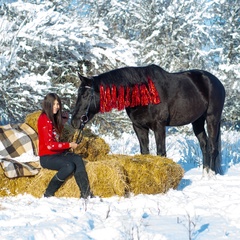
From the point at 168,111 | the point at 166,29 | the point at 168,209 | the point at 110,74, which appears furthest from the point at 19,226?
the point at 166,29

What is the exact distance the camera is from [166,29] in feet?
56.2

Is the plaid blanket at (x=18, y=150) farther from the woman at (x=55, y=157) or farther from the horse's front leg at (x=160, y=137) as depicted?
the horse's front leg at (x=160, y=137)

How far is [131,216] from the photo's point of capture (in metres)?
3.56

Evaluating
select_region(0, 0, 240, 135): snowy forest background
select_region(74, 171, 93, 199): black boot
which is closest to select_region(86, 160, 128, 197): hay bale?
select_region(74, 171, 93, 199): black boot

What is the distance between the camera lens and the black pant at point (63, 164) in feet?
15.0

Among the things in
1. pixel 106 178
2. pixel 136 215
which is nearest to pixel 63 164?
pixel 106 178

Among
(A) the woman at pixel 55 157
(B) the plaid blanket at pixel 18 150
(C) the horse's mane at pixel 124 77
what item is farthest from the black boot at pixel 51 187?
(C) the horse's mane at pixel 124 77

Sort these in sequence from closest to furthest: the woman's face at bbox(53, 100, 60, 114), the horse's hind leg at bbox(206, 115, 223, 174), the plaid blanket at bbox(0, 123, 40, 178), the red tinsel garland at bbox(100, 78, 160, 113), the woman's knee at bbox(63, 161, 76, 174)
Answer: the woman's knee at bbox(63, 161, 76, 174), the woman's face at bbox(53, 100, 60, 114), the plaid blanket at bbox(0, 123, 40, 178), the red tinsel garland at bbox(100, 78, 160, 113), the horse's hind leg at bbox(206, 115, 223, 174)

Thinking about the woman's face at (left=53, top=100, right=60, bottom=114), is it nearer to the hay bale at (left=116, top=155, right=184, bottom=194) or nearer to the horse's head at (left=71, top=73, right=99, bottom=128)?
the horse's head at (left=71, top=73, right=99, bottom=128)

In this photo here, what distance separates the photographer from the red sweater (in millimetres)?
4574

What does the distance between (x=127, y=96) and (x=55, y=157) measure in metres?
1.53

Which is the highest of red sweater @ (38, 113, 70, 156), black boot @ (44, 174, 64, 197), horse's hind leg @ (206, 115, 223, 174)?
red sweater @ (38, 113, 70, 156)

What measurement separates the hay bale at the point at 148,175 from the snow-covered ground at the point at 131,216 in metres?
0.14

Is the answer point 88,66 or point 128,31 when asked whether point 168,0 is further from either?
point 88,66
